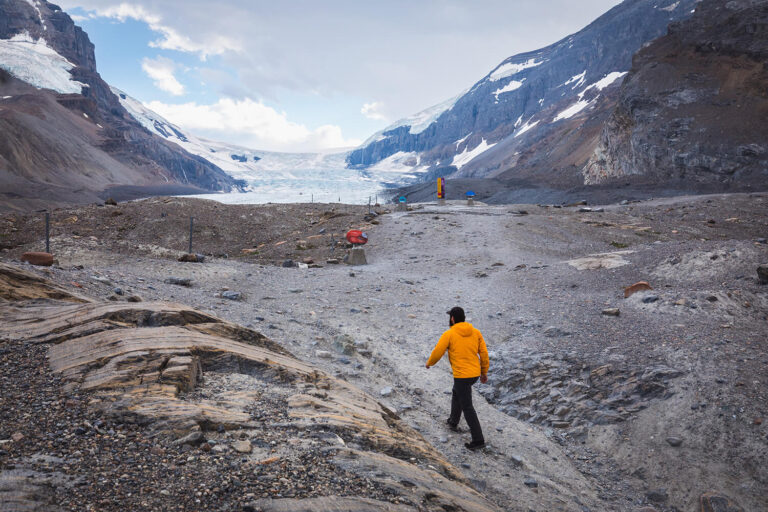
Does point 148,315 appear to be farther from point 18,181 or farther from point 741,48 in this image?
point 18,181

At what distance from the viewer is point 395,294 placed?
43.2 feet

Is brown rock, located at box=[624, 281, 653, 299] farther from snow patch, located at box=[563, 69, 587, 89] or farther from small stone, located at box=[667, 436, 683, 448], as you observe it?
snow patch, located at box=[563, 69, 587, 89]

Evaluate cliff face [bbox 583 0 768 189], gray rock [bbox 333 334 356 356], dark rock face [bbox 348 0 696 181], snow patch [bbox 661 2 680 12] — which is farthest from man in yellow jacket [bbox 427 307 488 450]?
snow patch [bbox 661 2 680 12]

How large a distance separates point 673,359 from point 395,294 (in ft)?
25.1

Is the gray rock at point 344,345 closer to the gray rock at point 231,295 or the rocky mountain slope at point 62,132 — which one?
the gray rock at point 231,295

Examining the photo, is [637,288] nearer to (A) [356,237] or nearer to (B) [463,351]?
(B) [463,351]

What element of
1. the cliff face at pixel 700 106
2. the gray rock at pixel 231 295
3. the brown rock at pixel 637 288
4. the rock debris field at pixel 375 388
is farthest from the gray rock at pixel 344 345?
the cliff face at pixel 700 106

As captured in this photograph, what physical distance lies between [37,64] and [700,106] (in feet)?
541

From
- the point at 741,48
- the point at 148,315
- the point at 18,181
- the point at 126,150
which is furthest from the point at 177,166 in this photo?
the point at 148,315

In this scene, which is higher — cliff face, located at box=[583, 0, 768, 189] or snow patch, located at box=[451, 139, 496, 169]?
snow patch, located at box=[451, 139, 496, 169]

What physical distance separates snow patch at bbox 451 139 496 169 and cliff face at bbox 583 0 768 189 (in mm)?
116579

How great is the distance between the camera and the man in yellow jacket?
5777mm

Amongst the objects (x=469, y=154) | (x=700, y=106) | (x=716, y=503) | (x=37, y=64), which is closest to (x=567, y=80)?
(x=469, y=154)

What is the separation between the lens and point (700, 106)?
49.1 m
